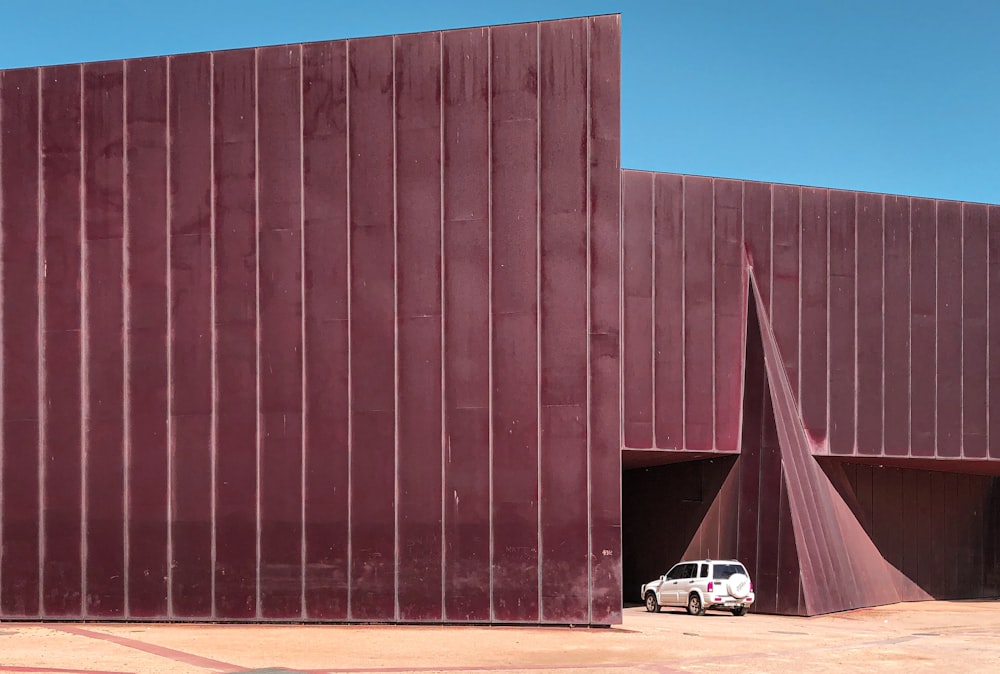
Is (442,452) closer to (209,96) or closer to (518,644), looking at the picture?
(518,644)

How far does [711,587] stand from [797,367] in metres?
7.48

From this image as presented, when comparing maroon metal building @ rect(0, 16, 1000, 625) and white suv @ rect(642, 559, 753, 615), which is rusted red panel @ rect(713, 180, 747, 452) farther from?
maroon metal building @ rect(0, 16, 1000, 625)

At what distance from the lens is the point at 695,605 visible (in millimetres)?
31188

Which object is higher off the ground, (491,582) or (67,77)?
(67,77)

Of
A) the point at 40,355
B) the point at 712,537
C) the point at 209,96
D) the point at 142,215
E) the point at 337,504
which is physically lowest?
the point at 712,537

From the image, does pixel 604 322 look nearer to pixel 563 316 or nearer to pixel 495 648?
pixel 563 316

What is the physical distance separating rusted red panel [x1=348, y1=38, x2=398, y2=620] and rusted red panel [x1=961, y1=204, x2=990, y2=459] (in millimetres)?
19967

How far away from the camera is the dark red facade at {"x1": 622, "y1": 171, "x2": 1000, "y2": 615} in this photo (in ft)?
107

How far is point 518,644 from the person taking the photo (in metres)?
20.7

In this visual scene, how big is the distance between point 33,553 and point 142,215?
7.74 m

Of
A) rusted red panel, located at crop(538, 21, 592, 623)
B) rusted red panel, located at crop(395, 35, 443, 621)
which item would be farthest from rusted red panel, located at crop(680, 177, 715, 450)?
rusted red panel, located at crop(395, 35, 443, 621)

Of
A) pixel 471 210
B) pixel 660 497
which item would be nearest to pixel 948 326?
pixel 660 497

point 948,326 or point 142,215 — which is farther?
point 948,326

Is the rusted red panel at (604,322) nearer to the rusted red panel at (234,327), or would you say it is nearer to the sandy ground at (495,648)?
the sandy ground at (495,648)
